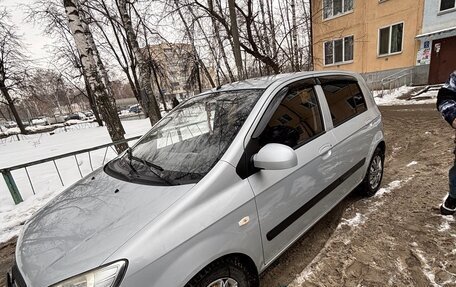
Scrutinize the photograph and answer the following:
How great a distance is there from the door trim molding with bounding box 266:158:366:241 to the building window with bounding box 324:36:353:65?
1629 centimetres

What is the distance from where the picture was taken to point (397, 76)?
14.7 metres

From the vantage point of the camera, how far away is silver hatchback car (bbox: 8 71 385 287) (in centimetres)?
135

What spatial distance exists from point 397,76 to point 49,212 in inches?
693

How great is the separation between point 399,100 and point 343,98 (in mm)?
10986

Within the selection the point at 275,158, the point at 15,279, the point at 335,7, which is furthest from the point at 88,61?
the point at 335,7

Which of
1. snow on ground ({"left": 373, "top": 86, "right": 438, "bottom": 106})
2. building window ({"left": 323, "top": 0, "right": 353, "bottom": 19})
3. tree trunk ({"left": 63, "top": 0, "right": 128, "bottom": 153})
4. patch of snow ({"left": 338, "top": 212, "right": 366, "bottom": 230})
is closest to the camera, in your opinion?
patch of snow ({"left": 338, "top": 212, "right": 366, "bottom": 230})

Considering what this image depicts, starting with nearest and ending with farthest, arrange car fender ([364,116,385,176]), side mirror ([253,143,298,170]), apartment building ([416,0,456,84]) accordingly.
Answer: side mirror ([253,143,298,170]) → car fender ([364,116,385,176]) → apartment building ([416,0,456,84])

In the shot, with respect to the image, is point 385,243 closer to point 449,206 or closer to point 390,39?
point 449,206

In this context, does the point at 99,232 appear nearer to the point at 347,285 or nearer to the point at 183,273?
the point at 183,273

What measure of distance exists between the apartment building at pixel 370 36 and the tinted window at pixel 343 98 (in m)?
13.0

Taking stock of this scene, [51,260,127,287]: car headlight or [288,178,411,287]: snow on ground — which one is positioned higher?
[51,260,127,287]: car headlight

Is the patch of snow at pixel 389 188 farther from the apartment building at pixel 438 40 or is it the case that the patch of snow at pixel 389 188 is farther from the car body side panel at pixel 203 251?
the apartment building at pixel 438 40

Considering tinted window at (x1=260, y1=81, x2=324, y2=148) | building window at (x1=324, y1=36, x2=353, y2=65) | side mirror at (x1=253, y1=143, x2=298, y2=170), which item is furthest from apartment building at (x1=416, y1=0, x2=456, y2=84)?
side mirror at (x1=253, y1=143, x2=298, y2=170)

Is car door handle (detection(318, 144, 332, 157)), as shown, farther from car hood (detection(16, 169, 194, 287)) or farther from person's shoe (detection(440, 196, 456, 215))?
person's shoe (detection(440, 196, 456, 215))
